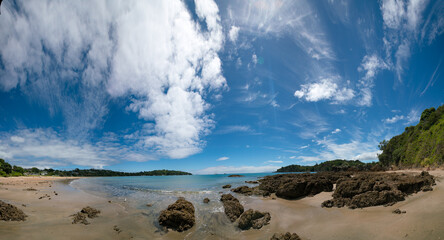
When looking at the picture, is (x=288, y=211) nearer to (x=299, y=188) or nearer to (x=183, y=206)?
(x=299, y=188)

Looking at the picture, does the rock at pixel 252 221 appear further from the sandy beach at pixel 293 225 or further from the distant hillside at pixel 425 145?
the distant hillside at pixel 425 145

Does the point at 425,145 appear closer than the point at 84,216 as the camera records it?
No

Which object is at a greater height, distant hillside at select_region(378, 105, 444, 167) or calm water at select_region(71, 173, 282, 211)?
distant hillside at select_region(378, 105, 444, 167)

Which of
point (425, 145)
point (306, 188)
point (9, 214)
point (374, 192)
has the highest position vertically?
point (425, 145)

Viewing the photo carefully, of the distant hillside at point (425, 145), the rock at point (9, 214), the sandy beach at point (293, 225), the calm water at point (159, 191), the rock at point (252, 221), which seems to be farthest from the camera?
the distant hillside at point (425, 145)

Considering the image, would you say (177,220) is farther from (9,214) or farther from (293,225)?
(9,214)

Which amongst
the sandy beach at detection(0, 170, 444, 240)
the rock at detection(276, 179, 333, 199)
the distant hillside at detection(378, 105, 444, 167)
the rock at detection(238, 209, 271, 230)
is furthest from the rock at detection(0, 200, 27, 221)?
the distant hillside at detection(378, 105, 444, 167)

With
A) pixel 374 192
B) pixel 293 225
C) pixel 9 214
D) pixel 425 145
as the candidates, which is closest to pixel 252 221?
pixel 293 225

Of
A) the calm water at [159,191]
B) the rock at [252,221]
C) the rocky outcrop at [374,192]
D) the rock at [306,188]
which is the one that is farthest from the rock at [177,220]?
the rock at [306,188]

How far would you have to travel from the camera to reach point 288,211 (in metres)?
11.0

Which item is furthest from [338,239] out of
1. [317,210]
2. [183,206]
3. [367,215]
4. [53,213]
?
[53,213]

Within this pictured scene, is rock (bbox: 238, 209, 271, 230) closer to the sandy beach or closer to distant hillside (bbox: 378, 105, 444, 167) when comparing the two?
the sandy beach

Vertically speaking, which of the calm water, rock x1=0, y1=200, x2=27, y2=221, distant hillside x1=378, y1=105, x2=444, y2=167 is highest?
distant hillside x1=378, y1=105, x2=444, y2=167

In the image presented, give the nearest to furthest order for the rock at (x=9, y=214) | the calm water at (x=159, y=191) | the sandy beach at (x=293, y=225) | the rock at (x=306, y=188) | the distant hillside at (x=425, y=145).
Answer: the sandy beach at (x=293, y=225) < the rock at (x=9, y=214) < the rock at (x=306, y=188) < the calm water at (x=159, y=191) < the distant hillside at (x=425, y=145)
